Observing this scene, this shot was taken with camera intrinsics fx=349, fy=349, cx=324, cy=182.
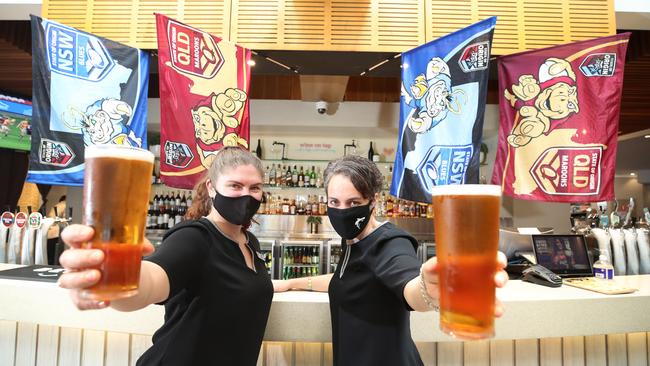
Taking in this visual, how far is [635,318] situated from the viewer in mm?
1626

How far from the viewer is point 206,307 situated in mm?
1082

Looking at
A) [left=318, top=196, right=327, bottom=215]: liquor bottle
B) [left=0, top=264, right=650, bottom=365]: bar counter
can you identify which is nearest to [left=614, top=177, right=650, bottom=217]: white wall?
[left=318, top=196, right=327, bottom=215]: liquor bottle

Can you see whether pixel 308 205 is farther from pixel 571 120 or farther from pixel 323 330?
pixel 323 330

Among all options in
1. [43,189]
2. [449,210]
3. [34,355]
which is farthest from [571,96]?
[43,189]

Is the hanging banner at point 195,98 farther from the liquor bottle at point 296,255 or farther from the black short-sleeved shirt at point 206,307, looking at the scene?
the black short-sleeved shirt at point 206,307

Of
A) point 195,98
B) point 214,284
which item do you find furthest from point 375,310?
point 195,98

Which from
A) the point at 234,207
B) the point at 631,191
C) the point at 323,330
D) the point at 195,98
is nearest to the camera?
the point at 234,207

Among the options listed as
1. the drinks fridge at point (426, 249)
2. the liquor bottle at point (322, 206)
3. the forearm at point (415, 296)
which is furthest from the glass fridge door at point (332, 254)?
the forearm at point (415, 296)

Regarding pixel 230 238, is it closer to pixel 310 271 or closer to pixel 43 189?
pixel 310 271

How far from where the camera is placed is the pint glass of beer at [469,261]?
2.02 ft

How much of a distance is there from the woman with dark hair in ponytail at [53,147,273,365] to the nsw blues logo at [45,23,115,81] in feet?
8.55

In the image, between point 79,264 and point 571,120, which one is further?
point 571,120

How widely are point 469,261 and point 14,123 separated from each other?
828cm

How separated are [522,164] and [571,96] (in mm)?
738
